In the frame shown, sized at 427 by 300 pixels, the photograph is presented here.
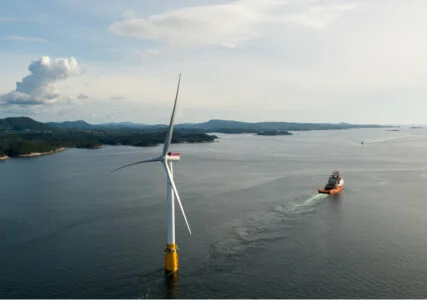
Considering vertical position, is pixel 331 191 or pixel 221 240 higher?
pixel 331 191

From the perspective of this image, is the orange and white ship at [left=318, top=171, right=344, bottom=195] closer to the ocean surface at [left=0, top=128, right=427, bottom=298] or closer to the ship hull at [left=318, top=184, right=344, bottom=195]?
the ship hull at [left=318, top=184, right=344, bottom=195]

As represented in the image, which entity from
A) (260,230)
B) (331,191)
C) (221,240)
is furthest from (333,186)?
(221,240)

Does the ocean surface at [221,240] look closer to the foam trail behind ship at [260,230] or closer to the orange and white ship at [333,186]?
the foam trail behind ship at [260,230]

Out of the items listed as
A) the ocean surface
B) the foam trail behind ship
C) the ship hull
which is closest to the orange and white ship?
the ship hull

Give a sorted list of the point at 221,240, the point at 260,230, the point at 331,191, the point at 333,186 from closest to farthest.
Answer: the point at 221,240 → the point at 260,230 → the point at 331,191 → the point at 333,186

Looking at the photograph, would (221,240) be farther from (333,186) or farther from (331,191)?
(333,186)

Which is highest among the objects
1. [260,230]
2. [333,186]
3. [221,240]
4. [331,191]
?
[333,186]

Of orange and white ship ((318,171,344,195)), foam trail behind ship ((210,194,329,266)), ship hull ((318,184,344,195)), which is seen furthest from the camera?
orange and white ship ((318,171,344,195))

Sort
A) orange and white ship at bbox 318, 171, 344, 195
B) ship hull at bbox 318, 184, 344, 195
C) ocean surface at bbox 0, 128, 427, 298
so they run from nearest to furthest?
1. ocean surface at bbox 0, 128, 427, 298
2. ship hull at bbox 318, 184, 344, 195
3. orange and white ship at bbox 318, 171, 344, 195

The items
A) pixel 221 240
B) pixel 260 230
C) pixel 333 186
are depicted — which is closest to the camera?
pixel 221 240
